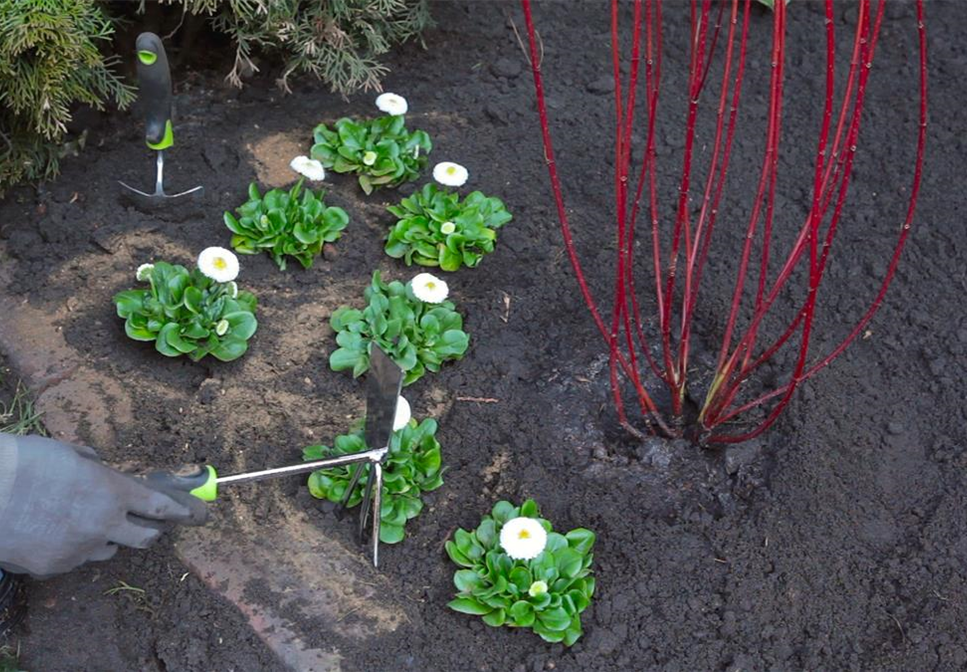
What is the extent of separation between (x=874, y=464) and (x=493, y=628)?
961 millimetres

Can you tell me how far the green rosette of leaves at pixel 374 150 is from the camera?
3227 millimetres

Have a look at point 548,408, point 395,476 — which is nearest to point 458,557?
point 395,476

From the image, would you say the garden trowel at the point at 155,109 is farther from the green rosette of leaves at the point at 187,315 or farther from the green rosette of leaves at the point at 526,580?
the green rosette of leaves at the point at 526,580

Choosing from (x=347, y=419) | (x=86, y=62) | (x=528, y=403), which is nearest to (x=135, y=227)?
(x=86, y=62)

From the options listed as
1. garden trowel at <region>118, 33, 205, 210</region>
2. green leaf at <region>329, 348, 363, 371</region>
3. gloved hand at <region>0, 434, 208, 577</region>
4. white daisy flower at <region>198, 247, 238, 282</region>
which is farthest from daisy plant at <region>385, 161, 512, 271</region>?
gloved hand at <region>0, 434, 208, 577</region>

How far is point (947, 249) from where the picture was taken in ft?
10.0

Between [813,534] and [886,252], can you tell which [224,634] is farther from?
[886,252]

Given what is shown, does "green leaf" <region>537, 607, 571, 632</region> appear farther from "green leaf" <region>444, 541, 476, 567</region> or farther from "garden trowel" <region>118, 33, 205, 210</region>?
"garden trowel" <region>118, 33, 205, 210</region>

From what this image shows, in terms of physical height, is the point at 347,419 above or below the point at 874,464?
below

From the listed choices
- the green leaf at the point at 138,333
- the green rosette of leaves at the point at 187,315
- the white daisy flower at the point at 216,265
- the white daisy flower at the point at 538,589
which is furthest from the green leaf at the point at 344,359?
the white daisy flower at the point at 538,589

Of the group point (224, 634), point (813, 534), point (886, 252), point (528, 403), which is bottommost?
point (224, 634)

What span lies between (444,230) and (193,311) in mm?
702

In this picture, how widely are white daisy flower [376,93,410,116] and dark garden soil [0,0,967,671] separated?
0.11 metres

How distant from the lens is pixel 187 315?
278cm
